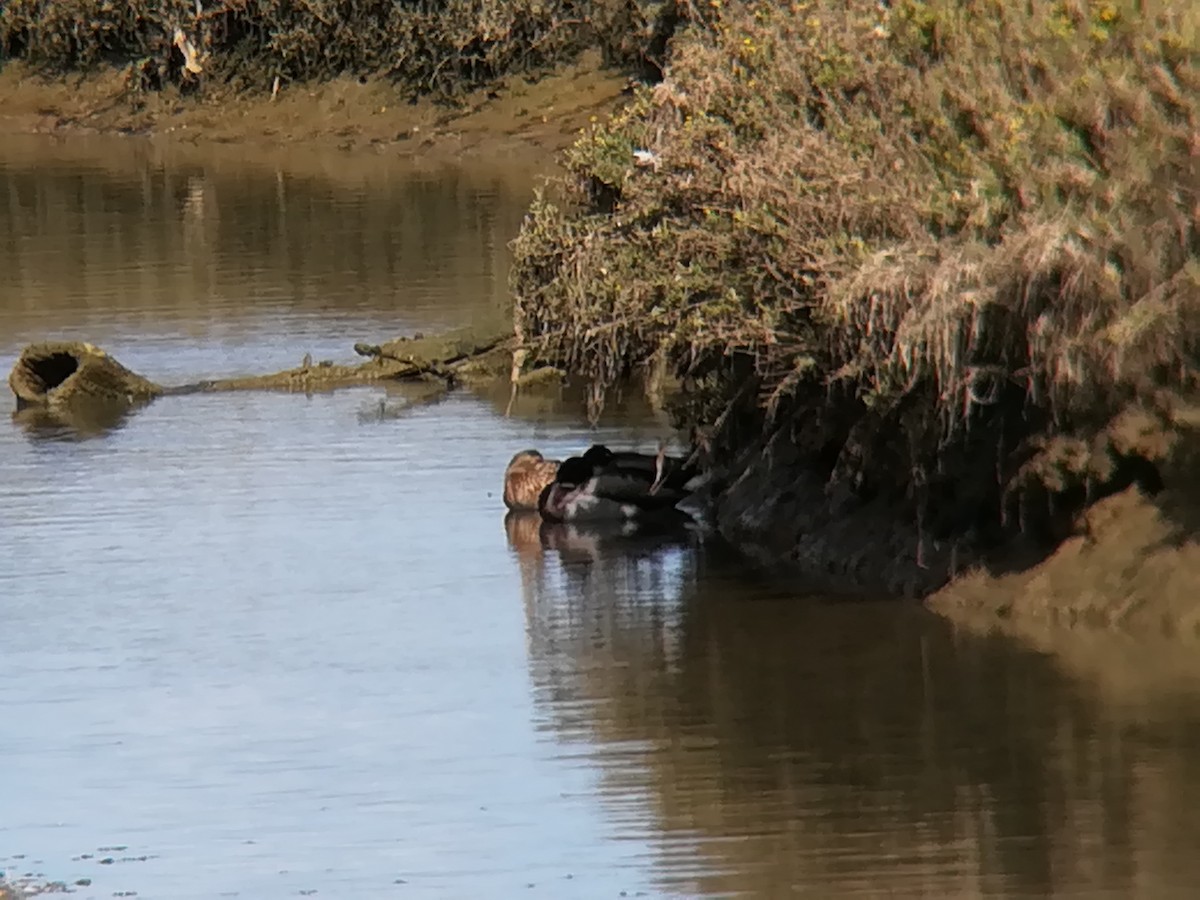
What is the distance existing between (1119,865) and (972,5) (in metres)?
4.35

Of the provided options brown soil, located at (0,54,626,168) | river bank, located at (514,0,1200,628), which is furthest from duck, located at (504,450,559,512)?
brown soil, located at (0,54,626,168)

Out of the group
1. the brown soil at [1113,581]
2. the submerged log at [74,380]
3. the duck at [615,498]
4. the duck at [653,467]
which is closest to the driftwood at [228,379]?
the submerged log at [74,380]

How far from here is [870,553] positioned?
1278cm

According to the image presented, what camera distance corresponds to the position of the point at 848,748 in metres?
10.1

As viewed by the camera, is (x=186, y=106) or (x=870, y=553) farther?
(x=186, y=106)

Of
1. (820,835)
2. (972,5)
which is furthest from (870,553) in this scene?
(820,835)

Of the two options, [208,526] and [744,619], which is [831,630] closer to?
[744,619]

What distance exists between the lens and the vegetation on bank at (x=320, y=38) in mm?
42281

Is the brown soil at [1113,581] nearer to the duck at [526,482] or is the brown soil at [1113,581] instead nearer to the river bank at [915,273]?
the river bank at [915,273]

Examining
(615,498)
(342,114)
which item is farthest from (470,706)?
(342,114)

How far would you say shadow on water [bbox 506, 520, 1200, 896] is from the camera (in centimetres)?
857

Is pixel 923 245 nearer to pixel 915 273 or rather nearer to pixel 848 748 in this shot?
A: pixel 915 273

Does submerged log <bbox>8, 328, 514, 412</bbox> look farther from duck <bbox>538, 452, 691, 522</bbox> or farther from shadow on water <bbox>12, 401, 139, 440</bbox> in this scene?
duck <bbox>538, 452, 691, 522</bbox>

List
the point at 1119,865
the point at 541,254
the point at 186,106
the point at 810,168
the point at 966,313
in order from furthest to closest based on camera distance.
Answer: the point at 186,106 < the point at 541,254 < the point at 810,168 < the point at 966,313 < the point at 1119,865
